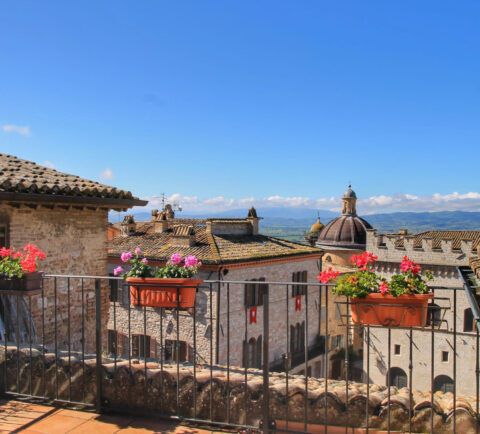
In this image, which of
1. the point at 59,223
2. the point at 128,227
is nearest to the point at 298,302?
the point at 128,227

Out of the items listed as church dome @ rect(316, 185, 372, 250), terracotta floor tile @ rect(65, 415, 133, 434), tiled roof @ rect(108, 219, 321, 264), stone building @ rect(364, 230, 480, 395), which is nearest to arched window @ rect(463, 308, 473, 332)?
stone building @ rect(364, 230, 480, 395)

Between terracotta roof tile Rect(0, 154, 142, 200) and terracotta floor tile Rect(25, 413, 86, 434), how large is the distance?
447 centimetres

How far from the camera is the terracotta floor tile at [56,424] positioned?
425 centimetres

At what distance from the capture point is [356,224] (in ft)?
132

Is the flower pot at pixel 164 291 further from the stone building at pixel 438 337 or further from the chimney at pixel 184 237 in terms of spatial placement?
the stone building at pixel 438 337

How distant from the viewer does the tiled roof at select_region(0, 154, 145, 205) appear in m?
7.83

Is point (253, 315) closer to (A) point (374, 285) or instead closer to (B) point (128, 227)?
(B) point (128, 227)

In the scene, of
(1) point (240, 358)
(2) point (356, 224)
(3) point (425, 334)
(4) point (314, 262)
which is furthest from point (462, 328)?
(2) point (356, 224)

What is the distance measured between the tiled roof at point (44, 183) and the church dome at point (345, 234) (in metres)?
31.4

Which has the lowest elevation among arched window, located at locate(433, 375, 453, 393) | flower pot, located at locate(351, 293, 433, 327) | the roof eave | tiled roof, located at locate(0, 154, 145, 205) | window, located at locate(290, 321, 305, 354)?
arched window, located at locate(433, 375, 453, 393)

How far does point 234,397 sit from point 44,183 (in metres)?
5.73

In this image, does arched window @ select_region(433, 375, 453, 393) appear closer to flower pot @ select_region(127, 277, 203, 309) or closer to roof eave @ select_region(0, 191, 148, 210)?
roof eave @ select_region(0, 191, 148, 210)

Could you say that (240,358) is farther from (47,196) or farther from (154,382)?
(154,382)

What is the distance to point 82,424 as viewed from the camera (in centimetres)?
440
